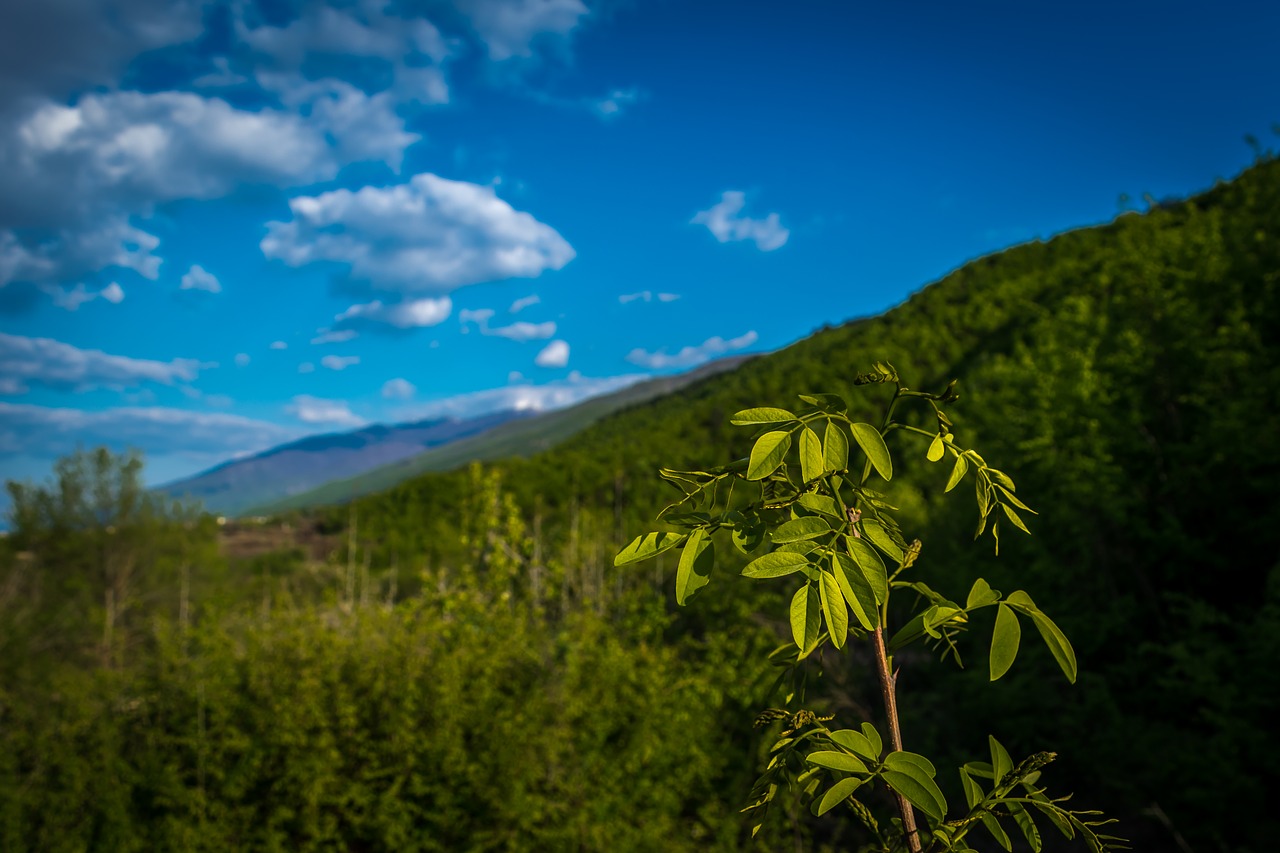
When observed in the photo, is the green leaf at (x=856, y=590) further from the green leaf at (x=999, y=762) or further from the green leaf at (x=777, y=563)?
the green leaf at (x=999, y=762)

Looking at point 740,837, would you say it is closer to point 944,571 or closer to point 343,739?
point 343,739

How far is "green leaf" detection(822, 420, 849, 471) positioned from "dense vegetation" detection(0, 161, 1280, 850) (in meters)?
5.73

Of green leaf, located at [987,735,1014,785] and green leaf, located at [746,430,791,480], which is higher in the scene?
green leaf, located at [746,430,791,480]

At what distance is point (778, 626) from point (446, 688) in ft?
28.2

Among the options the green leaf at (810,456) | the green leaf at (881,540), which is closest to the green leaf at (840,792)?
the green leaf at (881,540)

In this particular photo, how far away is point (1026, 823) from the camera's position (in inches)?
43.8

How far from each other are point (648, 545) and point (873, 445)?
1.14 ft

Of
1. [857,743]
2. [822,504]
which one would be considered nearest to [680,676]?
[857,743]

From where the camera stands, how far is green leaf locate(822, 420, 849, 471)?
104cm

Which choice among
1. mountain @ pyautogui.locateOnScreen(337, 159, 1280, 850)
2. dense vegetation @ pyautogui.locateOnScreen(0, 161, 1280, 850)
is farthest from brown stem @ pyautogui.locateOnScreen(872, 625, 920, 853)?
mountain @ pyautogui.locateOnScreen(337, 159, 1280, 850)

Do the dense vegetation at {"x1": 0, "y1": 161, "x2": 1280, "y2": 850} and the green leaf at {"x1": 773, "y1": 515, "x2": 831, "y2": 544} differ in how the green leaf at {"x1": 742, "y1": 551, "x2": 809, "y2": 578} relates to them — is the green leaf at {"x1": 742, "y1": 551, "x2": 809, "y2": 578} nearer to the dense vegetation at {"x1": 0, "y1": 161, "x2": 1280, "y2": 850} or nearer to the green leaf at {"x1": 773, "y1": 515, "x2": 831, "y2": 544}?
the green leaf at {"x1": 773, "y1": 515, "x2": 831, "y2": 544}

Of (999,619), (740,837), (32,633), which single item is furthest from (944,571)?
(32,633)

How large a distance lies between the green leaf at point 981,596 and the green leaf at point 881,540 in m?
0.13

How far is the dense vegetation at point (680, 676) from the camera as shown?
11062 mm
